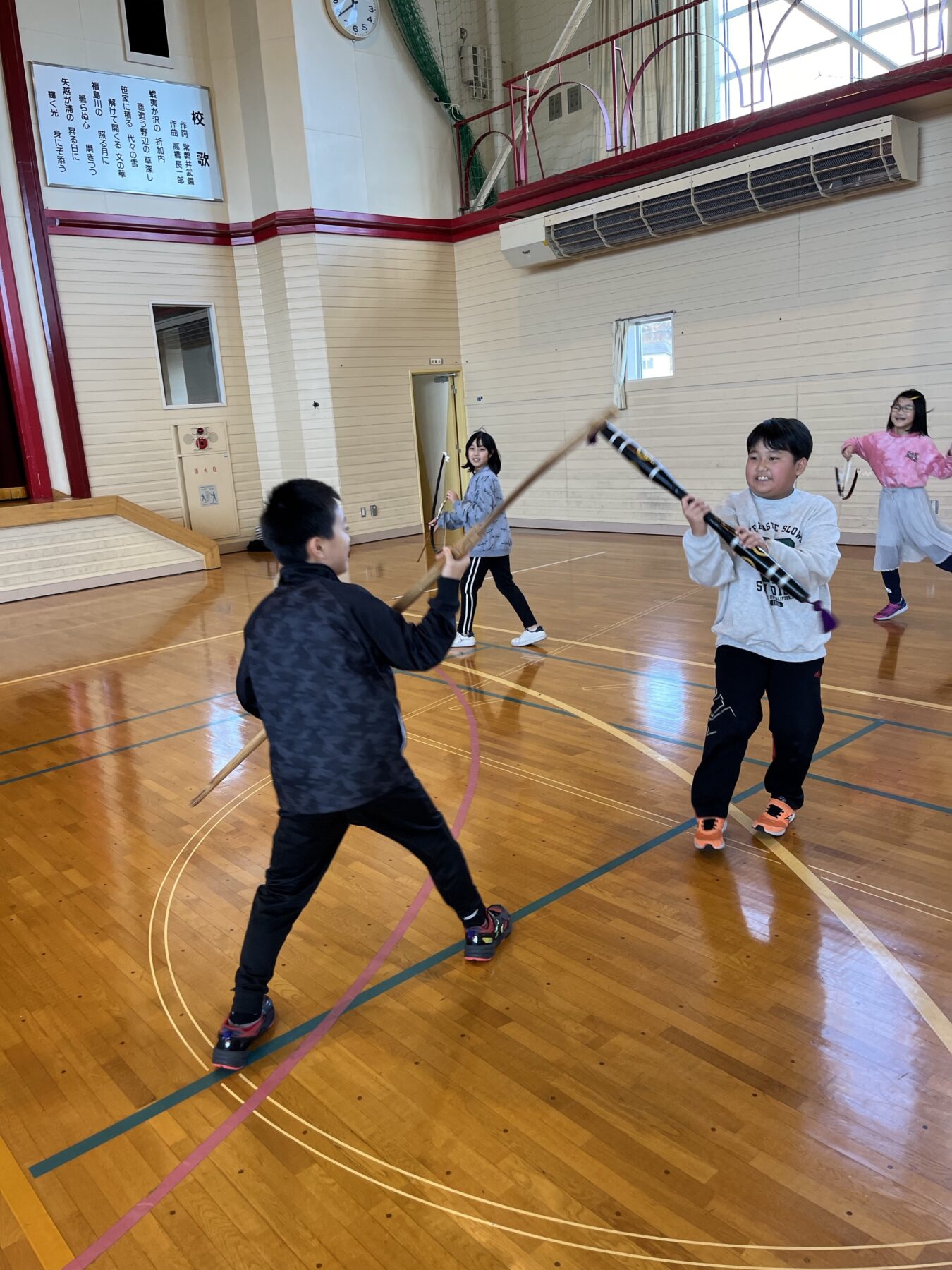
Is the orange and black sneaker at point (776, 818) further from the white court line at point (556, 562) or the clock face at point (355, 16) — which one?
the clock face at point (355, 16)

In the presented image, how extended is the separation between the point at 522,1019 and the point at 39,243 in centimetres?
1125

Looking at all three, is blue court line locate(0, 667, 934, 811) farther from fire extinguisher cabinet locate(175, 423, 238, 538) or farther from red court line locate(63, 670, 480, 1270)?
fire extinguisher cabinet locate(175, 423, 238, 538)

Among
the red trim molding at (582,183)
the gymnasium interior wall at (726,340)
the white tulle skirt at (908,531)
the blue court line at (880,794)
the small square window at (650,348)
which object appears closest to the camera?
the blue court line at (880,794)

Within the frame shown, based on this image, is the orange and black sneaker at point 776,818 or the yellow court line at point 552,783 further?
the yellow court line at point 552,783

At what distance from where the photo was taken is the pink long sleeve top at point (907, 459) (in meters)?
6.14

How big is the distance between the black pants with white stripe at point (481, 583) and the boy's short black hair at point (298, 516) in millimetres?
3967

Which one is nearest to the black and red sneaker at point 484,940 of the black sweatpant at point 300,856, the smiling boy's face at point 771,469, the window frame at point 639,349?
the black sweatpant at point 300,856

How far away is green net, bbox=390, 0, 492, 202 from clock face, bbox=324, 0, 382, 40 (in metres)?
0.30

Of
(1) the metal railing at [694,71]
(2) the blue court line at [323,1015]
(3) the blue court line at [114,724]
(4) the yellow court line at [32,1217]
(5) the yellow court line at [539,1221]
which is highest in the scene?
(1) the metal railing at [694,71]

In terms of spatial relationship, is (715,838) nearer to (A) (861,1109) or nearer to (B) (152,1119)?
(A) (861,1109)

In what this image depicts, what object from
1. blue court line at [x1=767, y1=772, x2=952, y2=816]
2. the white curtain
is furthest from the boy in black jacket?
the white curtain

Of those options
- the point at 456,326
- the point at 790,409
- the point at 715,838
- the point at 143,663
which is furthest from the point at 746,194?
the point at 715,838

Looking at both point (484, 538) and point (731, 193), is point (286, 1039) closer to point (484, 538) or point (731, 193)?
point (484, 538)

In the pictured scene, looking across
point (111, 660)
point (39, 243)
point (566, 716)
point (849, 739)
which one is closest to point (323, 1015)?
point (566, 716)
